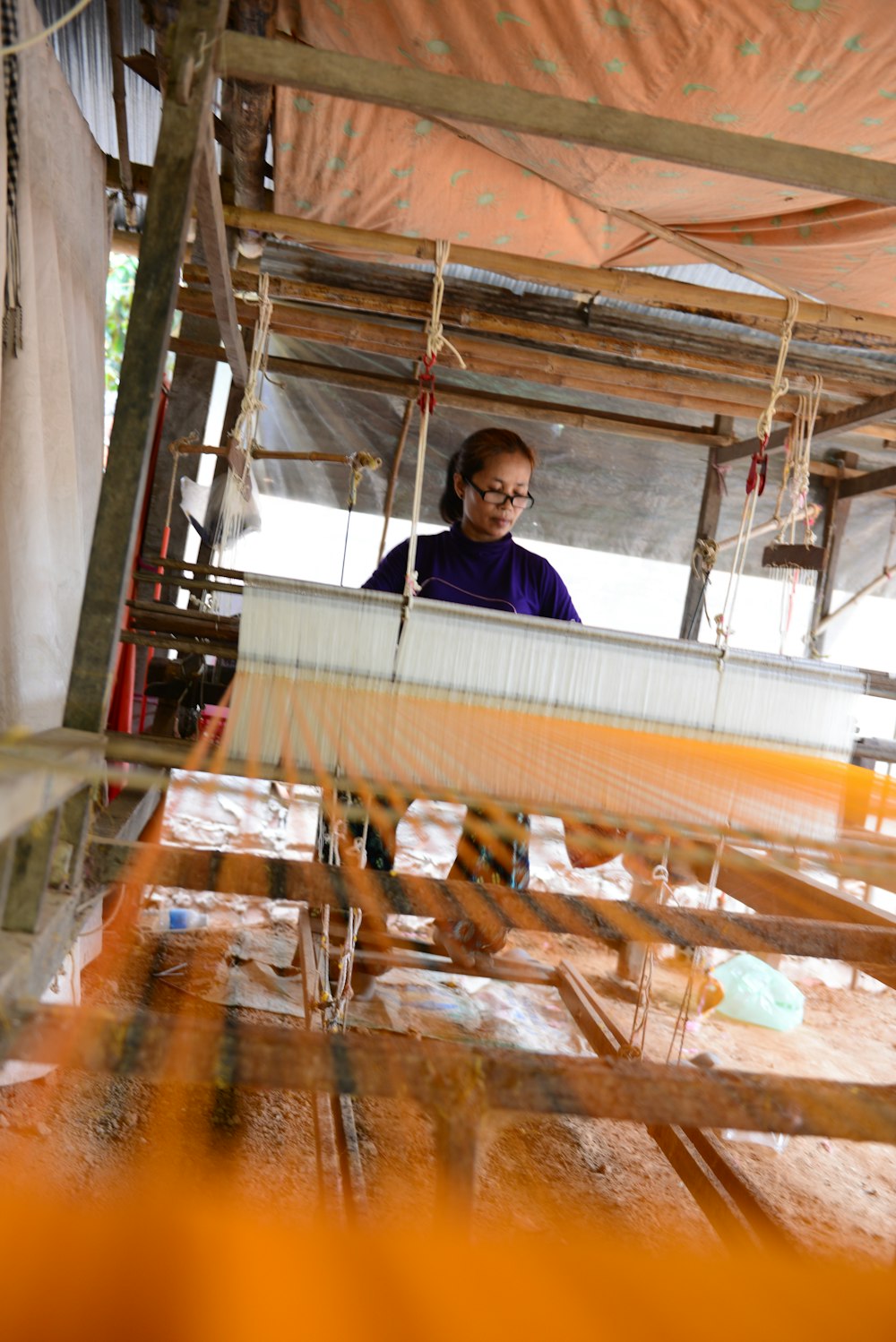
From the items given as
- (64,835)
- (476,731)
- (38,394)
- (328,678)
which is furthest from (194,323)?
(64,835)

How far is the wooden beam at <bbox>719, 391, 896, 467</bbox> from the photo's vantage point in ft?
10.3

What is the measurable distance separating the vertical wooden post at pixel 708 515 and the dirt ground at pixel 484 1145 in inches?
65.5

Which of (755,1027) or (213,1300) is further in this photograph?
(755,1027)

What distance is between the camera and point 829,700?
2311 mm

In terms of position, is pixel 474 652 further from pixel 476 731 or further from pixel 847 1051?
pixel 847 1051

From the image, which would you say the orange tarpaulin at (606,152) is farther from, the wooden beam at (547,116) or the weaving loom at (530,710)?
the weaving loom at (530,710)

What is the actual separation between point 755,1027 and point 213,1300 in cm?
318

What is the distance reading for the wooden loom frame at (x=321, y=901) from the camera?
2.04ft

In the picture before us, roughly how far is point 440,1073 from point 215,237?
1.90 m

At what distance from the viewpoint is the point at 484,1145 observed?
61.3 inches

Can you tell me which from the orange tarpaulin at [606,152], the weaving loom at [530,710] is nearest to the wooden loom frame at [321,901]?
the weaving loom at [530,710]

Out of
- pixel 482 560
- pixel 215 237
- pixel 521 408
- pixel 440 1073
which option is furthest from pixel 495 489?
pixel 440 1073

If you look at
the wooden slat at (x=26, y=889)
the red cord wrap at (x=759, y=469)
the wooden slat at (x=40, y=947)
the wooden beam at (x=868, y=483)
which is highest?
the wooden beam at (x=868, y=483)

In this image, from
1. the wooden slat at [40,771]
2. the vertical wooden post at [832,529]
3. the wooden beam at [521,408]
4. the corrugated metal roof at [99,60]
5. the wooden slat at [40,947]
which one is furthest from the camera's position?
the vertical wooden post at [832,529]
